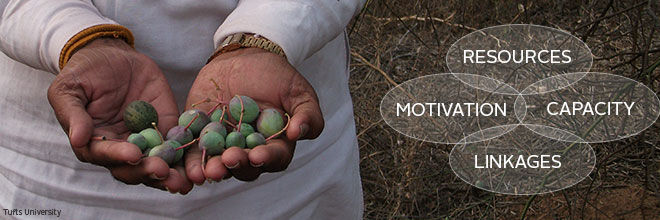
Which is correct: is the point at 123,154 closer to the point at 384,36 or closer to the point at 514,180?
the point at 514,180

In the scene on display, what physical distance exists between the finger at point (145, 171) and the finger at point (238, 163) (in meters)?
0.05

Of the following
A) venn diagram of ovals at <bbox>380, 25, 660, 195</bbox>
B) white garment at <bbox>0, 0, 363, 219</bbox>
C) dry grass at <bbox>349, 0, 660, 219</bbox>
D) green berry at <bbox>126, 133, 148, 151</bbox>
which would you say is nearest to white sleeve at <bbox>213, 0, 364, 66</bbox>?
white garment at <bbox>0, 0, 363, 219</bbox>

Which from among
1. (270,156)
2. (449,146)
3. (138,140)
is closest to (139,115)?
(138,140)

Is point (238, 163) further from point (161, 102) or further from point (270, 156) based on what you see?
point (161, 102)

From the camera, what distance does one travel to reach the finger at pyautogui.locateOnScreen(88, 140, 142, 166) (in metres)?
0.59

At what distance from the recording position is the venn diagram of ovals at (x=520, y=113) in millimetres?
1754

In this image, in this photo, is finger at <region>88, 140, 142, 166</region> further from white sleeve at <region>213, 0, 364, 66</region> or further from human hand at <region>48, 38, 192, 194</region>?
white sleeve at <region>213, 0, 364, 66</region>

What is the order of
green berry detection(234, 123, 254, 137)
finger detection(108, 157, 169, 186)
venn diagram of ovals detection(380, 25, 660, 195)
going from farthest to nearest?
venn diagram of ovals detection(380, 25, 660, 195) < green berry detection(234, 123, 254, 137) < finger detection(108, 157, 169, 186)

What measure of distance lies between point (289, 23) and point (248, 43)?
0.04 metres

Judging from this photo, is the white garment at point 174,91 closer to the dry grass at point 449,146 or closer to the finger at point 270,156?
the finger at point 270,156

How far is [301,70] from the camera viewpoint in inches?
30.5

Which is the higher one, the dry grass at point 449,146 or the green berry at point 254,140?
the green berry at point 254,140

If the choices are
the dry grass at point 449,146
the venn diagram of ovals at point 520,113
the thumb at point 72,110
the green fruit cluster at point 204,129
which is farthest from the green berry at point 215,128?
the venn diagram of ovals at point 520,113

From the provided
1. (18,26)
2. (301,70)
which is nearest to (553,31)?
(301,70)
